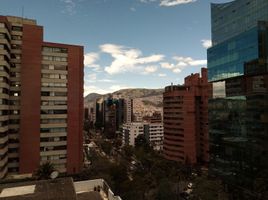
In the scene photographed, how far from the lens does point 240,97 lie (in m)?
62.2

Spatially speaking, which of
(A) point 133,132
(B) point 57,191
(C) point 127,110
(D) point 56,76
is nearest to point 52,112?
(D) point 56,76

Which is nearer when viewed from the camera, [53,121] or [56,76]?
[53,121]

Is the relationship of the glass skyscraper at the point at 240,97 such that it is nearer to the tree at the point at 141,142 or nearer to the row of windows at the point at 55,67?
the row of windows at the point at 55,67

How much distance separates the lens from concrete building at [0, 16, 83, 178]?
179ft

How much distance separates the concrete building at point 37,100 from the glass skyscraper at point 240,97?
38.0m

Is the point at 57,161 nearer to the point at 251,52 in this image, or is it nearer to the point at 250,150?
the point at 250,150

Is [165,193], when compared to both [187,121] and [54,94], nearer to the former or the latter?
[54,94]

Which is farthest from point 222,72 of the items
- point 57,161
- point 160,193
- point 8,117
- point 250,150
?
point 8,117

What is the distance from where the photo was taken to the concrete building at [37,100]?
54.5 m

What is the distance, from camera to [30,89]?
57.7m

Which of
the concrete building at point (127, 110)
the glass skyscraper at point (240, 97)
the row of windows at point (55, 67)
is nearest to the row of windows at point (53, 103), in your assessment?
the row of windows at point (55, 67)

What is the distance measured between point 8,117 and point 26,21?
23.9m

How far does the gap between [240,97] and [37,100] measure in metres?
48.8

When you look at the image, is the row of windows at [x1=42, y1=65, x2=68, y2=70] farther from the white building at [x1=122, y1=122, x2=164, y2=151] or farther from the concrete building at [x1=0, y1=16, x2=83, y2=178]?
the white building at [x1=122, y1=122, x2=164, y2=151]
